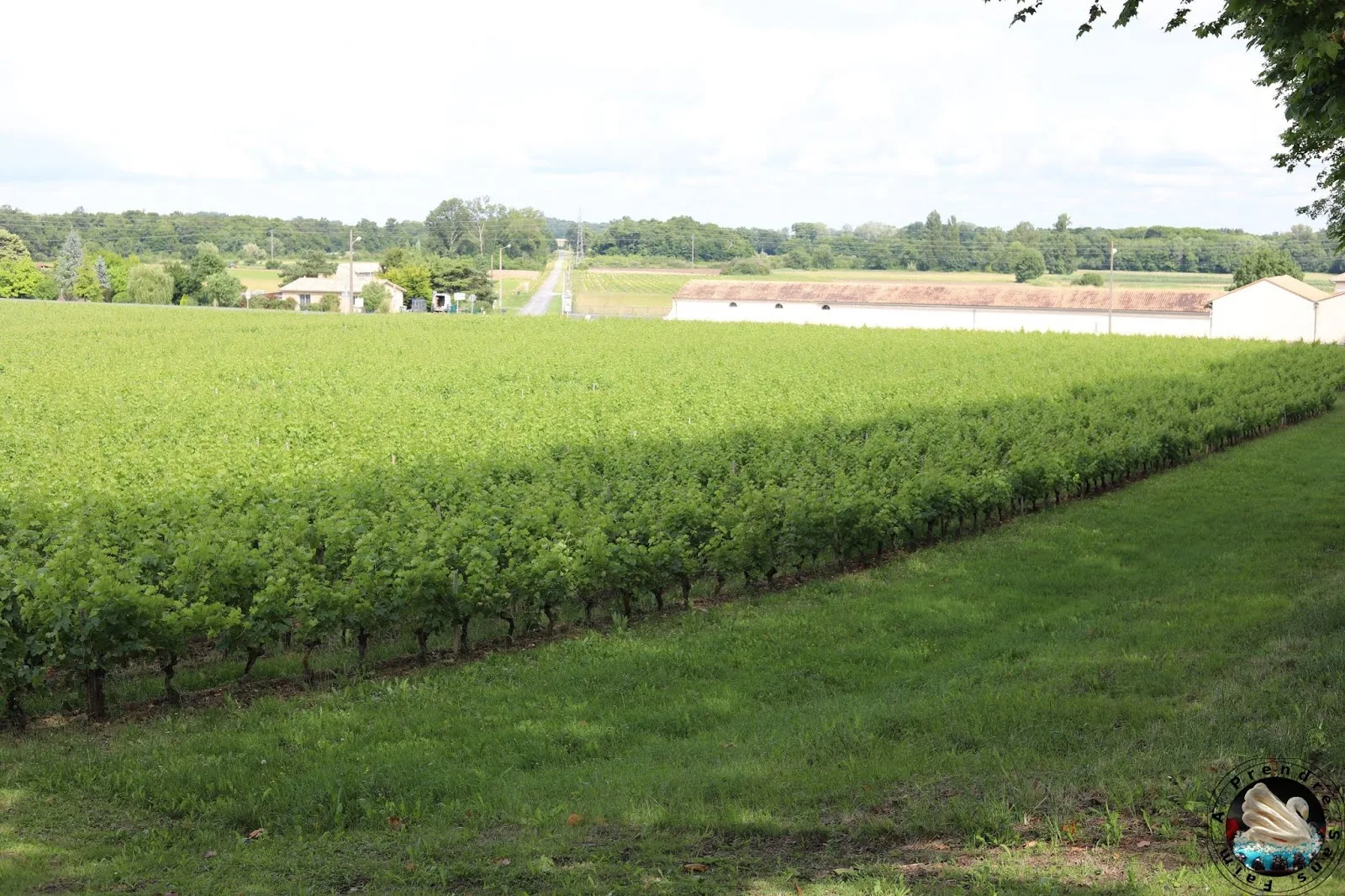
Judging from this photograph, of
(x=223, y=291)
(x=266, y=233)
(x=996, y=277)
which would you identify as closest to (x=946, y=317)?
(x=223, y=291)

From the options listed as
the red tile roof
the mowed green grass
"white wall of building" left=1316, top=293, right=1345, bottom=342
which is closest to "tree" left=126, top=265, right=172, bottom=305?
the red tile roof

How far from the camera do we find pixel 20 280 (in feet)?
373

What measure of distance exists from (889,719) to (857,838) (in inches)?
105

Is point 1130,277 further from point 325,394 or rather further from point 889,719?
point 889,719

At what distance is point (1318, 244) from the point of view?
17150 cm

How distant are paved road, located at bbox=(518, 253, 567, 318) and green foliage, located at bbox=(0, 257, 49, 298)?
1897 inches

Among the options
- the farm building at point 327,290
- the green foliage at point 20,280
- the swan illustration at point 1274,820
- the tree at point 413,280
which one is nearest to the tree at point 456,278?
the tree at point 413,280

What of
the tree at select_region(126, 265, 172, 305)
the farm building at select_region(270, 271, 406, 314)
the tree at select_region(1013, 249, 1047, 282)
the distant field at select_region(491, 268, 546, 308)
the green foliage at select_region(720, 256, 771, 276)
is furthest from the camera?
the green foliage at select_region(720, 256, 771, 276)

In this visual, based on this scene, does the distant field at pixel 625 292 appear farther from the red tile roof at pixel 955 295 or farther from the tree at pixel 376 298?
the tree at pixel 376 298

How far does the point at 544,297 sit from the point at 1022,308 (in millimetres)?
67861

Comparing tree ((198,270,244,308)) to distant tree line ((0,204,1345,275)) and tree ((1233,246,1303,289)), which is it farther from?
tree ((1233,246,1303,289))

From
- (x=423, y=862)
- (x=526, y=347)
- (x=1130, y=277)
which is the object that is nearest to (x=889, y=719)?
(x=423, y=862)

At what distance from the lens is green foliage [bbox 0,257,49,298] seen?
11281 cm

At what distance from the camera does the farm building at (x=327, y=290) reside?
379 ft
